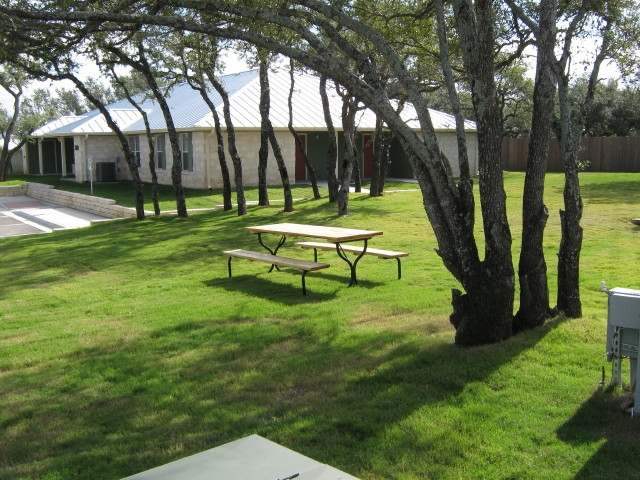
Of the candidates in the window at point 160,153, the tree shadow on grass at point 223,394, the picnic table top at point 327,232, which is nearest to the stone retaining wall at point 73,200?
the window at point 160,153

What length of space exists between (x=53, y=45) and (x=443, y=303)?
610 cm

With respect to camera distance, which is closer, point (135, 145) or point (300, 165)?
point (300, 165)

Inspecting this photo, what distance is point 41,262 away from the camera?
14812 mm

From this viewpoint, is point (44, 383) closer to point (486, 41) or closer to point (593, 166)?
point (486, 41)

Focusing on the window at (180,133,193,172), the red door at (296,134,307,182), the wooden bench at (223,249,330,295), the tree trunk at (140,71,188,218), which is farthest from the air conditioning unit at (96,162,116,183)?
the wooden bench at (223,249,330,295)

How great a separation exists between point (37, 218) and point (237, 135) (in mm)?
8536

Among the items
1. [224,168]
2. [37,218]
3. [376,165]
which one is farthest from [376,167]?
[37,218]

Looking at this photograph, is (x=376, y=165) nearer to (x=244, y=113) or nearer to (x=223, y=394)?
(x=244, y=113)

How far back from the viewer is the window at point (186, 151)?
29.2 metres

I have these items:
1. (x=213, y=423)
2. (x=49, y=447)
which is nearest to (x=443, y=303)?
(x=213, y=423)

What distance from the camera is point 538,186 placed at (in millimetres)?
6723

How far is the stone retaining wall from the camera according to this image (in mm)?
23219

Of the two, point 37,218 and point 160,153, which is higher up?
point 160,153

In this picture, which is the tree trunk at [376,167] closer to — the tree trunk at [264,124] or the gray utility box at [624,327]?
the tree trunk at [264,124]
